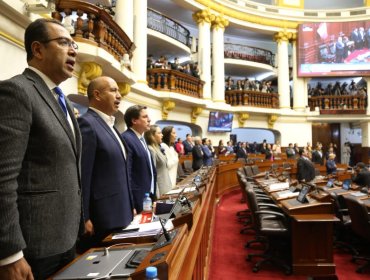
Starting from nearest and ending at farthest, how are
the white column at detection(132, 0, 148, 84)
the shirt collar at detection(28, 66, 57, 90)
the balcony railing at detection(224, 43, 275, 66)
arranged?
the shirt collar at detection(28, 66, 57, 90)
the white column at detection(132, 0, 148, 84)
the balcony railing at detection(224, 43, 275, 66)

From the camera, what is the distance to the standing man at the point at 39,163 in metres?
1.06

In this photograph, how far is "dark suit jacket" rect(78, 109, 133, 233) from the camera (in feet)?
6.13

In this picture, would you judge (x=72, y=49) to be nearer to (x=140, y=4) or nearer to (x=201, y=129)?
(x=140, y=4)

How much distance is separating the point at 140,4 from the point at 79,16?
15.3 ft

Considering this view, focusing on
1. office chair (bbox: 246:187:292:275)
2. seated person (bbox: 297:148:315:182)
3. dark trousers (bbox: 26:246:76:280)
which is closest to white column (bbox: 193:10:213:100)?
seated person (bbox: 297:148:315:182)

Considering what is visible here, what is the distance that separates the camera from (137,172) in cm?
263

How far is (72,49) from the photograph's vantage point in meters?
1.45

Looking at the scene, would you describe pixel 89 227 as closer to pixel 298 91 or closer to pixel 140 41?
pixel 140 41

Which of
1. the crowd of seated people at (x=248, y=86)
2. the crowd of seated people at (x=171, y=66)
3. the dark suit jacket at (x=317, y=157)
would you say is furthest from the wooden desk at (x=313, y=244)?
the crowd of seated people at (x=248, y=86)

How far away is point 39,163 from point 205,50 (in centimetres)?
1109

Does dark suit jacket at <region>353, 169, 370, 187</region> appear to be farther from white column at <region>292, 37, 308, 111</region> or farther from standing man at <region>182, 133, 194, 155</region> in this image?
white column at <region>292, 37, 308, 111</region>

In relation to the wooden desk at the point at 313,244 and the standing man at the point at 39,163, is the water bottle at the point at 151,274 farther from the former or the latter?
the wooden desk at the point at 313,244

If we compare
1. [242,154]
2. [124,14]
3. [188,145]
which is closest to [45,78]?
[124,14]

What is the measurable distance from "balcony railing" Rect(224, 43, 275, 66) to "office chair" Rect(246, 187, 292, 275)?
40.4 ft
